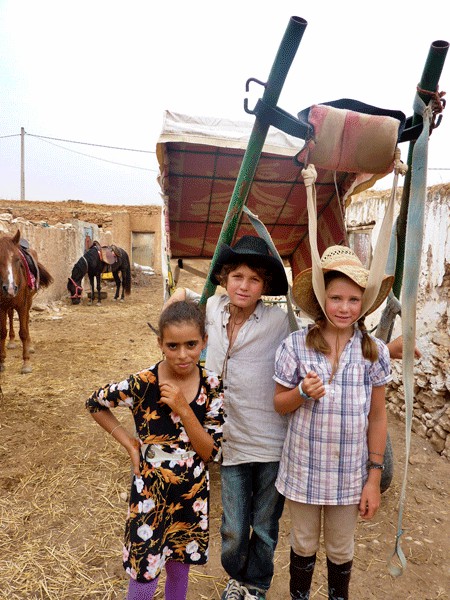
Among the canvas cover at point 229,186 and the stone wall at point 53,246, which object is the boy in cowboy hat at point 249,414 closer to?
the canvas cover at point 229,186

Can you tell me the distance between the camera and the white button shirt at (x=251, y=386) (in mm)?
1667

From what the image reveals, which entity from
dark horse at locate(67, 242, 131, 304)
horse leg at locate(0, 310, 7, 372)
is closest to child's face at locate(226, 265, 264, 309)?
horse leg at locate(0, 310, 7, 372)

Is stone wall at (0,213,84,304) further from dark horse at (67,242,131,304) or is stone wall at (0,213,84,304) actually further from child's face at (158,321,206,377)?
child's face at (158,321,206,377)

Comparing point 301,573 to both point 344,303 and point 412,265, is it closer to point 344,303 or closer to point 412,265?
point 344,303

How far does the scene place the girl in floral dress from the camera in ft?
4.65

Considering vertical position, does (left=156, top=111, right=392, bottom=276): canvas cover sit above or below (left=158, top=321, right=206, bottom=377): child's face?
above

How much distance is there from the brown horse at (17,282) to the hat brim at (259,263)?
386 centimetres

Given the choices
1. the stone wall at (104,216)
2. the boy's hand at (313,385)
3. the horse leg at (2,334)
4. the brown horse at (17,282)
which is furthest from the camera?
the stone wall at (104,216)

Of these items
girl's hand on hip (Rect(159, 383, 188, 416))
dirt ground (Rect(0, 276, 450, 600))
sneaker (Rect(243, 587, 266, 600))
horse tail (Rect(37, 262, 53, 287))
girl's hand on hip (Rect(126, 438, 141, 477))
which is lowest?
dirt ground (Rect(0, 276, 450, 600))

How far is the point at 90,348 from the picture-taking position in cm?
670

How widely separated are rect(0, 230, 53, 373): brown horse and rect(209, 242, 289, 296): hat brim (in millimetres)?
3859

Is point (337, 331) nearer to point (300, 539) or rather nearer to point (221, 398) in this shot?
point (221, 398)

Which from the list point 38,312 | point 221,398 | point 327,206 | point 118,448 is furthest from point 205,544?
point 38,312

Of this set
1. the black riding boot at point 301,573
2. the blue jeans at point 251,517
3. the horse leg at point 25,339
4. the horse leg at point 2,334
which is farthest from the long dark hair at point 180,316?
the horse leg at point 25,339
